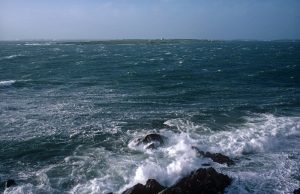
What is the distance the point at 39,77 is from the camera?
2498 inches

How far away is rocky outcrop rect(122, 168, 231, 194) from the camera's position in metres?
18.4

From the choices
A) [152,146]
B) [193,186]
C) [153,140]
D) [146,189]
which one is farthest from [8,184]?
[153,140]

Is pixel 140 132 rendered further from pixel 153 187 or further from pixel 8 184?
pixel 8 184

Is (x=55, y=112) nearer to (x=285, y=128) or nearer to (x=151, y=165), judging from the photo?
(x=151, y=165)

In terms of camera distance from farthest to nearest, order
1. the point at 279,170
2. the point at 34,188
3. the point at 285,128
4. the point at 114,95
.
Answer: the point at 114,95, the point at 285,128, the point at 279,170, the point at 34,188

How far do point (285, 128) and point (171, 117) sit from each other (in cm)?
1062

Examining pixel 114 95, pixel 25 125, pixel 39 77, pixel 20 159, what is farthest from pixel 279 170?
pixel 39 77

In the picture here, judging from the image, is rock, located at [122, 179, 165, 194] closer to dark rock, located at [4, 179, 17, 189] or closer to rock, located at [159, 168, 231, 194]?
rock, located at [159, 168, 231, 194]

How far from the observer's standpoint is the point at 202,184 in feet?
61.7

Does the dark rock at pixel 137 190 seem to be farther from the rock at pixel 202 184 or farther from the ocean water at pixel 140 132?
the ocean water at pixel 140 132

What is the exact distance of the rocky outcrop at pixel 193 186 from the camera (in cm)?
1836

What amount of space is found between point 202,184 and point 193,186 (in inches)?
20.3

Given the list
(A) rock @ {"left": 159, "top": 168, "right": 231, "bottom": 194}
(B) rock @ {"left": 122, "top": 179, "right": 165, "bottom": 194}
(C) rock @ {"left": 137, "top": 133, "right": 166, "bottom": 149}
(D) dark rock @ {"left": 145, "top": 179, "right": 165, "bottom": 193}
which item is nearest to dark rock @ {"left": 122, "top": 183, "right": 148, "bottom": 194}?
(B) rock @ {"left": 122, "top": 179, "right": 165, "bottom": 194}

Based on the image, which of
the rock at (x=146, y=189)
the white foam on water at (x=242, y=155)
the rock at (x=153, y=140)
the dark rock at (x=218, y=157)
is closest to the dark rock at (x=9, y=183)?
the white foam on water at (x=242, y=155)
